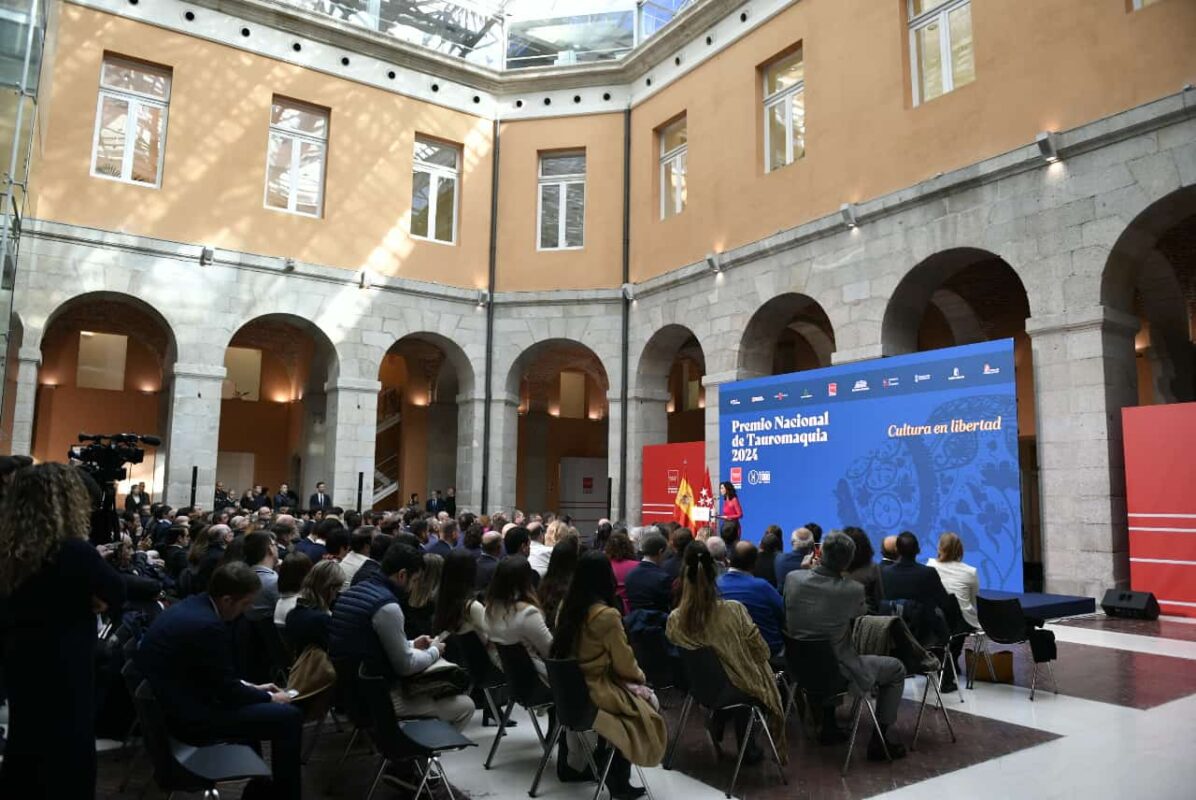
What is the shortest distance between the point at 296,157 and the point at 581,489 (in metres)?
10.8

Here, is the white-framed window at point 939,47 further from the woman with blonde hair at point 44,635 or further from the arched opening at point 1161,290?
the woman with blonde hair at point 44,635

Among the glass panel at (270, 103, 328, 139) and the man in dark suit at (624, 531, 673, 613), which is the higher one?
the glass panel at (270, 103, 328, 139)

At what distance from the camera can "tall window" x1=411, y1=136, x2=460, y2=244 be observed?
1584 cm

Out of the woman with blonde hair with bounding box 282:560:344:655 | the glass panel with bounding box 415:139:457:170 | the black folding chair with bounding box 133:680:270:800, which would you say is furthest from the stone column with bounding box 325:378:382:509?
the black folding chair with bounding box 133:680:270:800

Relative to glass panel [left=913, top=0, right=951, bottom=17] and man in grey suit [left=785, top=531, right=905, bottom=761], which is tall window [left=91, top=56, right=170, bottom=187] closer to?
glass panel [left=913, top=0, right=951, bottom=17]

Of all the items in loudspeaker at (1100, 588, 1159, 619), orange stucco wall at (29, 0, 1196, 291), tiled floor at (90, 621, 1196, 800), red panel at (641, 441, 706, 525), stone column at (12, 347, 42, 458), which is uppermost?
orange stucco wall at (29, 0, 1196, 291)

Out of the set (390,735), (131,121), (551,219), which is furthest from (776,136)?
(390,735)

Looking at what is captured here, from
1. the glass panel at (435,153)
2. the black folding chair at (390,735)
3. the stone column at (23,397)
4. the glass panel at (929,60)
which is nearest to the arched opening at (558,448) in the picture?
the glass panel at (435,153)

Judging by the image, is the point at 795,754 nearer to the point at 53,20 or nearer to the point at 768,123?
the point at 768,123

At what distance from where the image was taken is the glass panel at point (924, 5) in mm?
10777

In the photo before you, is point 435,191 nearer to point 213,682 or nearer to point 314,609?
point 314,609

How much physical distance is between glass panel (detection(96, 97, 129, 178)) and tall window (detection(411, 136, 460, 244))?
15.8ft

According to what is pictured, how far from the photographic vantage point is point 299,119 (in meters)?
14.7

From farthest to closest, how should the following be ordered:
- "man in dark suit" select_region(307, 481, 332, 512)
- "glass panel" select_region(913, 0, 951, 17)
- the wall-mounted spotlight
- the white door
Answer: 1. the white door
2. "man in dark suit" select_region(307, 481, 332, 512)
3. "glass panel" select_region(913, 0, 951, 17)
4. the wall-mounted spotlight
